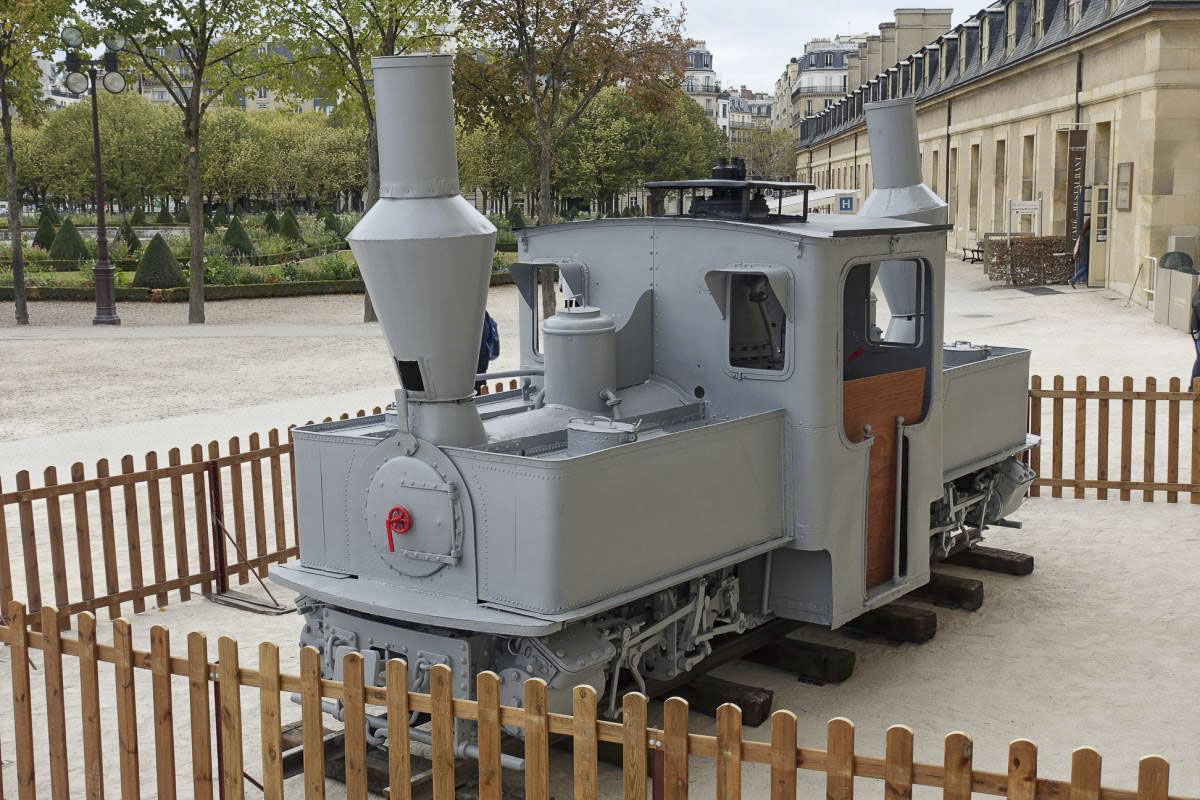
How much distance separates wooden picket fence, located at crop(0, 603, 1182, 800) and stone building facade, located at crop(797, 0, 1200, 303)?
2488 centimetres

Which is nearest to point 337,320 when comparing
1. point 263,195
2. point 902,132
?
point 902,132

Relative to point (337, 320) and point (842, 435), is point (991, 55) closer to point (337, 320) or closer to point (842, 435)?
point (337, 320)

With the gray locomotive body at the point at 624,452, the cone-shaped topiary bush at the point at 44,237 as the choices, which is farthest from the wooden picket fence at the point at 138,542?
the cone-shaped topiary bush at the point at 44,237

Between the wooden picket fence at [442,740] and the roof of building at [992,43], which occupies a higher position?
the roof of building at [992,43]

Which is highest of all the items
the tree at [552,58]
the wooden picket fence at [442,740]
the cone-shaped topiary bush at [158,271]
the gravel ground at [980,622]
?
Answer: the tree at [552,58]

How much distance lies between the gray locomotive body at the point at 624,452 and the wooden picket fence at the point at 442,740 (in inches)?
31.1

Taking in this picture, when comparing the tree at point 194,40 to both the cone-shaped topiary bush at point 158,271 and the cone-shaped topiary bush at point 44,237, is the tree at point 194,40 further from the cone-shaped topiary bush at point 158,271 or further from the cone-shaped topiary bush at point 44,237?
the cone-shaped topiary bush at point 44,237

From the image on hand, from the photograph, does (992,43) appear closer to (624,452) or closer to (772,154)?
(624,452)

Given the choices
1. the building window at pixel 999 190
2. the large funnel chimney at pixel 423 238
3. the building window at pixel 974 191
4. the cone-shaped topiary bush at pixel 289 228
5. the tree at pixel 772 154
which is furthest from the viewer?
the tree at pixel 772 154

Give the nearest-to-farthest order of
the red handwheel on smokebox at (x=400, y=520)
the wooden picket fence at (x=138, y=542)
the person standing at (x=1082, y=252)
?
the red handwheel on smokebox at (x=400, y=520) < the wooden picket fence at (x=138, y=542) < the person standing at (x=1082, y=252)

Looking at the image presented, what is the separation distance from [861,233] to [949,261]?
128 feet

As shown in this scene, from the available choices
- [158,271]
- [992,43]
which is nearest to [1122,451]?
[158,271]

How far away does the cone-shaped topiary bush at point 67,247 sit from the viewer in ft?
132

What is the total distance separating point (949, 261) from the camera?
1752 inches
